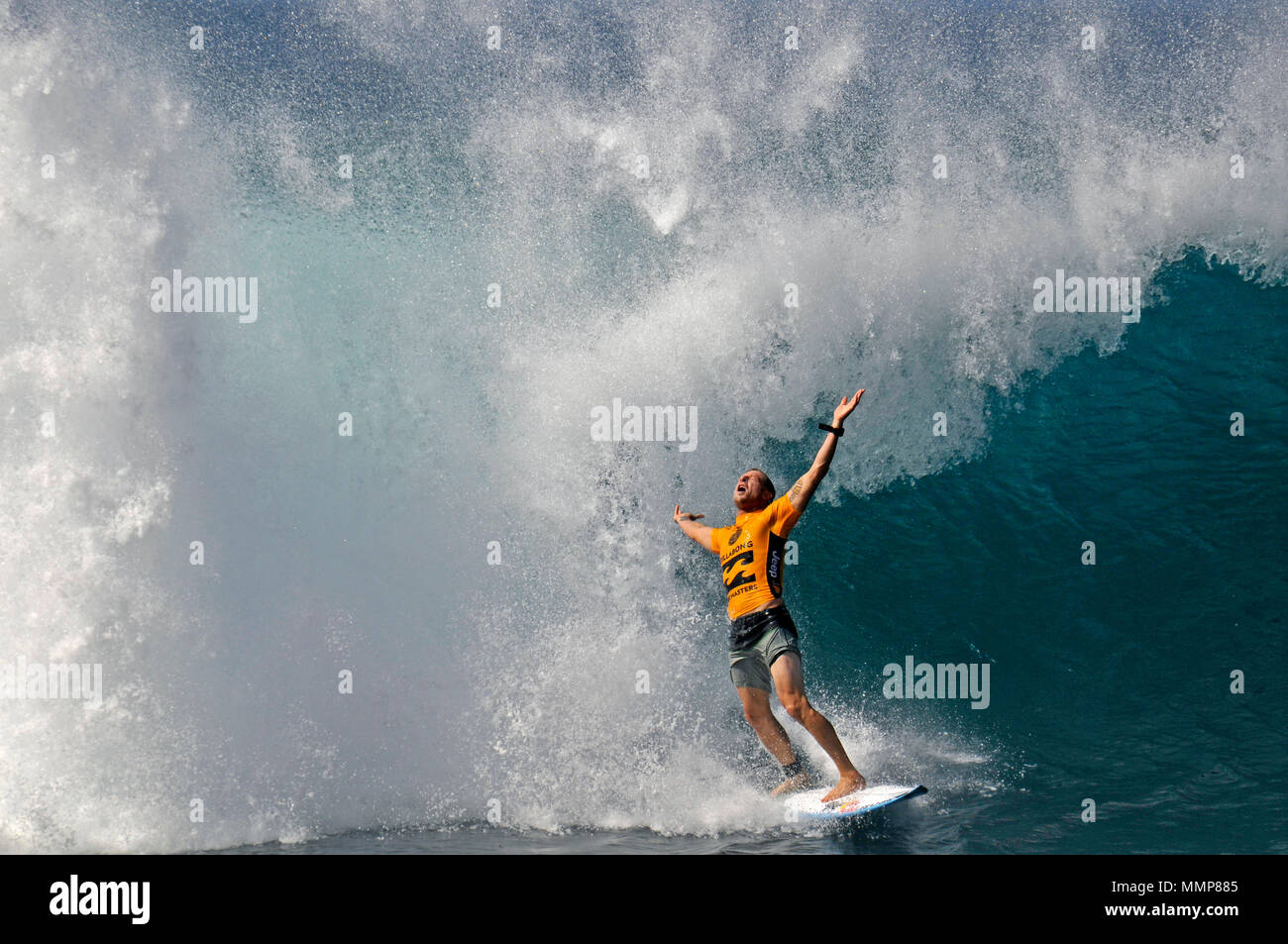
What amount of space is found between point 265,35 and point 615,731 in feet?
23.2

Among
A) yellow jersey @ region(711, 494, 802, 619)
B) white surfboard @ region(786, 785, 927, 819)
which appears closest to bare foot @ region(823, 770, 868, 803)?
white surfboard @ region(786, 785, 927, 819)

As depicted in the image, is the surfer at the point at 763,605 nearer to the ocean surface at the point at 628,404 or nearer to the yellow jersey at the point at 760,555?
the yellow jersey at the point at 760,555

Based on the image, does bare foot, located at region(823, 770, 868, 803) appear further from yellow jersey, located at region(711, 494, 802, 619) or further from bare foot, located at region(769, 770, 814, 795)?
yellow jersey, located at region(711, 494, 802, 619)

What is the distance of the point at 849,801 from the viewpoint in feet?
18.0

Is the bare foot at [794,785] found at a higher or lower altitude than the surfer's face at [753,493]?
lower

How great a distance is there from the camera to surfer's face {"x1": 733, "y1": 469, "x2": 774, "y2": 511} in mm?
6020

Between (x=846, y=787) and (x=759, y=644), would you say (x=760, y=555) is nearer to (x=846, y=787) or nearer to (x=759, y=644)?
(x=759, y=644)

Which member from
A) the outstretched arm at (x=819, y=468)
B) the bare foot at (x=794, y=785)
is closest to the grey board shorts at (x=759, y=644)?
the bare foot at (x=794, y=785)

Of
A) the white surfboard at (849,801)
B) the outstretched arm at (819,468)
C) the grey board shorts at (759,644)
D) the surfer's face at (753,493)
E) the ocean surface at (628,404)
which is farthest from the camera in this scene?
the ocean surface at (628,404)

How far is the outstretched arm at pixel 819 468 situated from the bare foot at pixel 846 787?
1588 mm

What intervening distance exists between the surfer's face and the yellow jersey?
0.05 metres

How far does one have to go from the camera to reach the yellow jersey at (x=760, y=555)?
589cm

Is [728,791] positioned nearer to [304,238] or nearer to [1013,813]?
[1013,813]

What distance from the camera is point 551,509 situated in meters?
7.70
